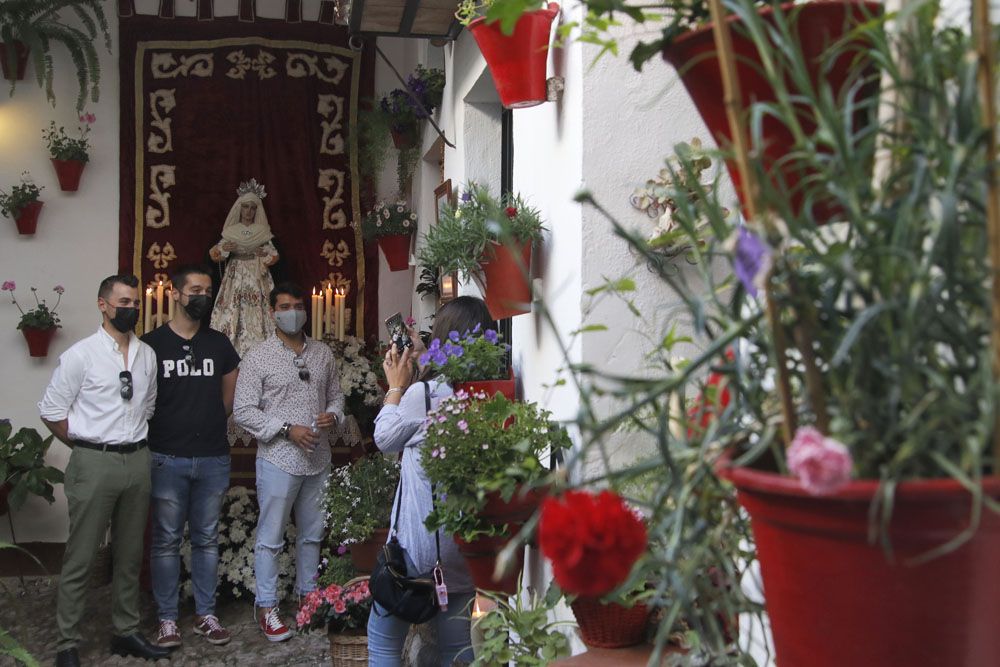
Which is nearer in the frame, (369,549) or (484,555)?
(484,555)

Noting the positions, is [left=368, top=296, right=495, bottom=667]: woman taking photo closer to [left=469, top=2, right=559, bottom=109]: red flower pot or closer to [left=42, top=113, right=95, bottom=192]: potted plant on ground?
[left=469, top=2, right=559, bottom=109]: red flower pot

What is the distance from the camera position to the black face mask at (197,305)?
512 centimetres

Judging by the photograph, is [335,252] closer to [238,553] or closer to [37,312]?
[37,312]

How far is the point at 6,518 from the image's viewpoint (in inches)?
249

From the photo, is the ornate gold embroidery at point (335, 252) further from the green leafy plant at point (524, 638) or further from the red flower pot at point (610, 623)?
the red flower pot at point (610, 623)

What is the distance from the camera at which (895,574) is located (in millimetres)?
852

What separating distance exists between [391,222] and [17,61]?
98.7 inches

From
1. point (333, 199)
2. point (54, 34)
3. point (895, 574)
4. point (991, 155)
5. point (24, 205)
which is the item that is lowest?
point (895, 574)

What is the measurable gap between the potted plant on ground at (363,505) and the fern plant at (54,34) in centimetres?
308

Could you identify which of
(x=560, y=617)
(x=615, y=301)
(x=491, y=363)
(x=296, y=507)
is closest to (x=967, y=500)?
(x=615, y=301)

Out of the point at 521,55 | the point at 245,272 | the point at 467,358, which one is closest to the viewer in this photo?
the point at 521,55

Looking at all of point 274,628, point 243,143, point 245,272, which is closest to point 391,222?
point 245,272

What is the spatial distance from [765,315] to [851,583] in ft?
0.81

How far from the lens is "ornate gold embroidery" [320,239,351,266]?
690cm
